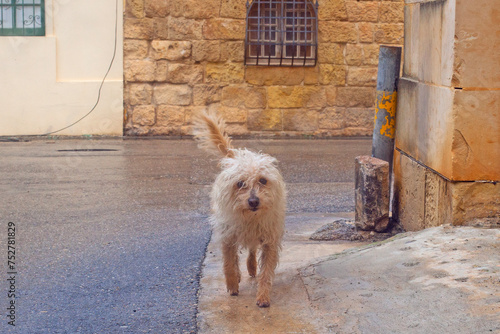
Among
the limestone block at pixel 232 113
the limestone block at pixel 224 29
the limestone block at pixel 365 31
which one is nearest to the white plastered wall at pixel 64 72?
the limestone block at pixel 224 29

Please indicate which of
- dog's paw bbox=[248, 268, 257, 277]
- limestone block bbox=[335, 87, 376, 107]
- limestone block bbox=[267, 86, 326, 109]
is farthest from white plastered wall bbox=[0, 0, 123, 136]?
dog's paw bbox=[248, 268, 257, 277]

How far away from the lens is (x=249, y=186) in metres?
4.79

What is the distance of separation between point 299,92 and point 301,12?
1.52 meters

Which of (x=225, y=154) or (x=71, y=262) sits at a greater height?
(x=225, y=154)

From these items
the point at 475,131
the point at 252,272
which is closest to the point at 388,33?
the point at 475,131

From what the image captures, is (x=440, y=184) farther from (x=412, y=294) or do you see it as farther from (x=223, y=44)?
(x=223, y=44)

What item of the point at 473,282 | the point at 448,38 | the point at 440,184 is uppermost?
the point at 448,38

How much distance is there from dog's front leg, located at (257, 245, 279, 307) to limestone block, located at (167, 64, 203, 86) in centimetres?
904

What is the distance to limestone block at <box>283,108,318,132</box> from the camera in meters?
14.0

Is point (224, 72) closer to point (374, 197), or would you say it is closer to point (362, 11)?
point (362, 11)

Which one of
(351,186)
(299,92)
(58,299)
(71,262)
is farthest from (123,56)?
(58,299)

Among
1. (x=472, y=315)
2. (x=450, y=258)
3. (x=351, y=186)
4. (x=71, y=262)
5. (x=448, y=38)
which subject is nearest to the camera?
(x=472, y=315)

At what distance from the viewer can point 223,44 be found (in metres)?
13.7

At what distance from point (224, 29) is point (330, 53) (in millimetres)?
2044
